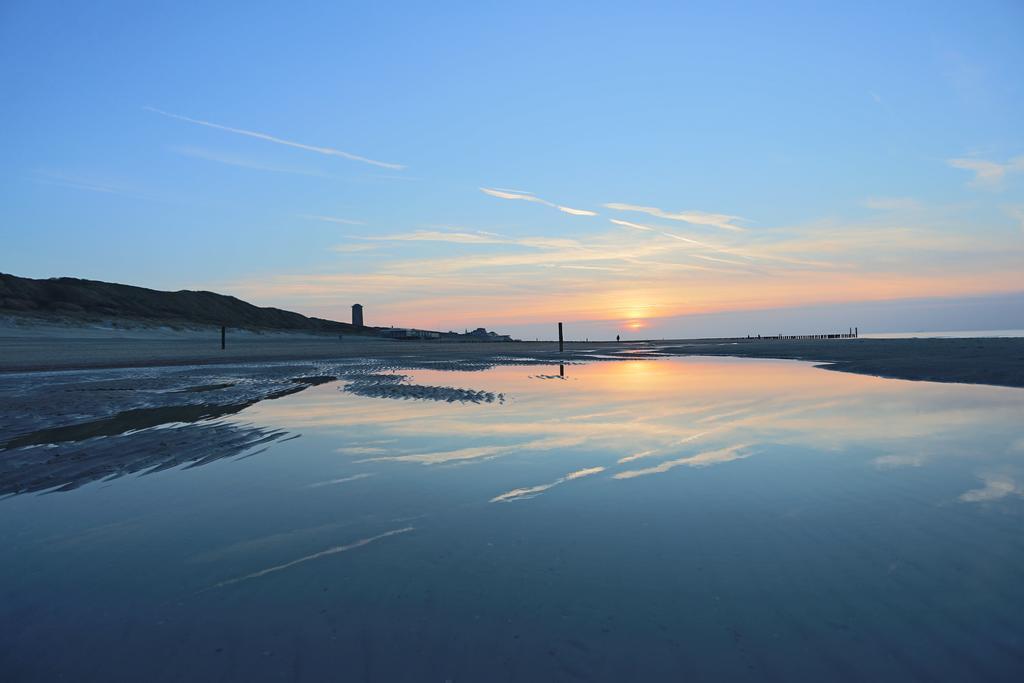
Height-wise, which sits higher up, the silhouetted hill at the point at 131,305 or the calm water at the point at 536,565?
the silhouetted hill at the point at 131,305

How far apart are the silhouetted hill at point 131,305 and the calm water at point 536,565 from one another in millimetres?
74786

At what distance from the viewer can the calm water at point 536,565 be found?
11.8 feet

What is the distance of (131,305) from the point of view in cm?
12181

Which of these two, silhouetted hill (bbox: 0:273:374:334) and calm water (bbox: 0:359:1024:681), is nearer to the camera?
calm water (bbox: 0:359:1024:681)

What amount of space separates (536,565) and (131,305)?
142 m

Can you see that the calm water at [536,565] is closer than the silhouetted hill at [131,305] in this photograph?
Yes

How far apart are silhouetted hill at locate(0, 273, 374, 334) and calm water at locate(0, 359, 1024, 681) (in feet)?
245

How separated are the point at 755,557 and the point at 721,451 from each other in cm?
461

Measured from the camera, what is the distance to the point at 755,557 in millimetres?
5090

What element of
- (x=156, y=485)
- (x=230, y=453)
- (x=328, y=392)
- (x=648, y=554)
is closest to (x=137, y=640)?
(x=648, y=554)

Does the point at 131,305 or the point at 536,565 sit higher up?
the point at 131,305

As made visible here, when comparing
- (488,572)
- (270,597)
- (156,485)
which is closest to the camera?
(270,597)

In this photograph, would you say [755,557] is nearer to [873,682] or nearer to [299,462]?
[873,682]

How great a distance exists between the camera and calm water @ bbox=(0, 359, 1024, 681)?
3.61m
